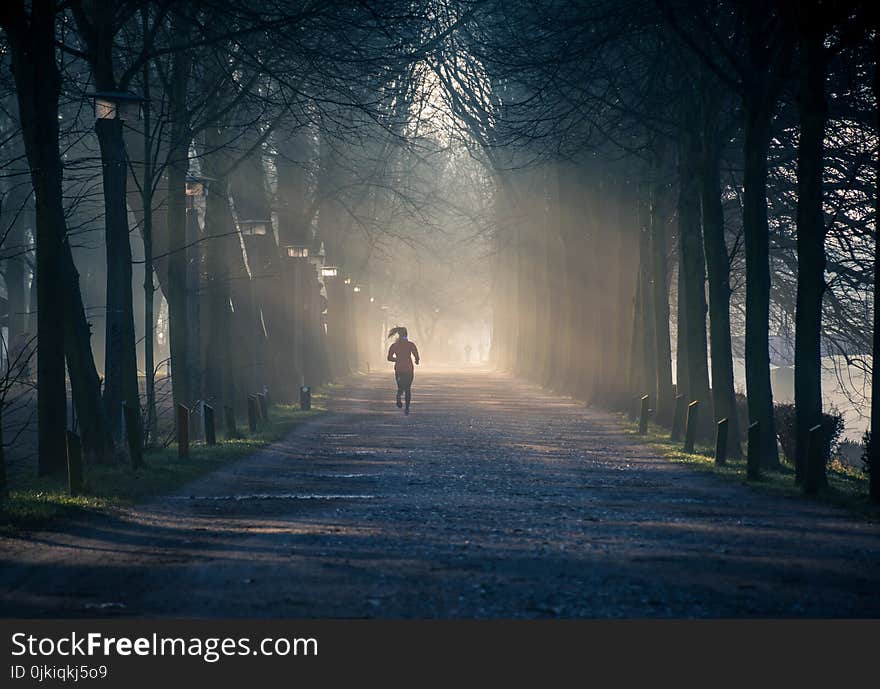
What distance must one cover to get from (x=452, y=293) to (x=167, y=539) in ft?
291

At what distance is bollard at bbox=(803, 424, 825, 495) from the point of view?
13.3m

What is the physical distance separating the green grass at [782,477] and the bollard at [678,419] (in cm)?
17

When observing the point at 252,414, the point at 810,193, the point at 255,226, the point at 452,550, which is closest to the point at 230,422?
the point at 252,414

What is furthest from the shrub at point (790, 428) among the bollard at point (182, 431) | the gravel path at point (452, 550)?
the bollard at point (182, 431)

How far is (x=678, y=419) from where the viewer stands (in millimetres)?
21844

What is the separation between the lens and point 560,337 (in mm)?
44375

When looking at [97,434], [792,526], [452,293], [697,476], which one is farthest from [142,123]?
[452,293]

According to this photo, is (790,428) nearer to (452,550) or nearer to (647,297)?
(647,297)

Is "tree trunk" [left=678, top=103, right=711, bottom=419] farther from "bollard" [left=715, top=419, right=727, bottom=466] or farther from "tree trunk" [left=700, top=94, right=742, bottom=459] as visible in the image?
"bollard" [left=715, top=419, right=727, bottom=466]

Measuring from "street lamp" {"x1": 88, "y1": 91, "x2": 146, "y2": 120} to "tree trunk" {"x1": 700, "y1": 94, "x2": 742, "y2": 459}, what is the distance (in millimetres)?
8747

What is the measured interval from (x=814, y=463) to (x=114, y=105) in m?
9.76

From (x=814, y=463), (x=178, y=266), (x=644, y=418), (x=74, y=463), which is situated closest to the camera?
(x=74, y=463)

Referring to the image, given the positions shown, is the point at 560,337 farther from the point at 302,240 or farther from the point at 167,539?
the point at 167,539

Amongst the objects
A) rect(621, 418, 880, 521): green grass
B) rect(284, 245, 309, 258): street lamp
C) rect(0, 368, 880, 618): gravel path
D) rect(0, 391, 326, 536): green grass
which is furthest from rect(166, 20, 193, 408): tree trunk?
rect(284, 245, 309, 258): street lamp
